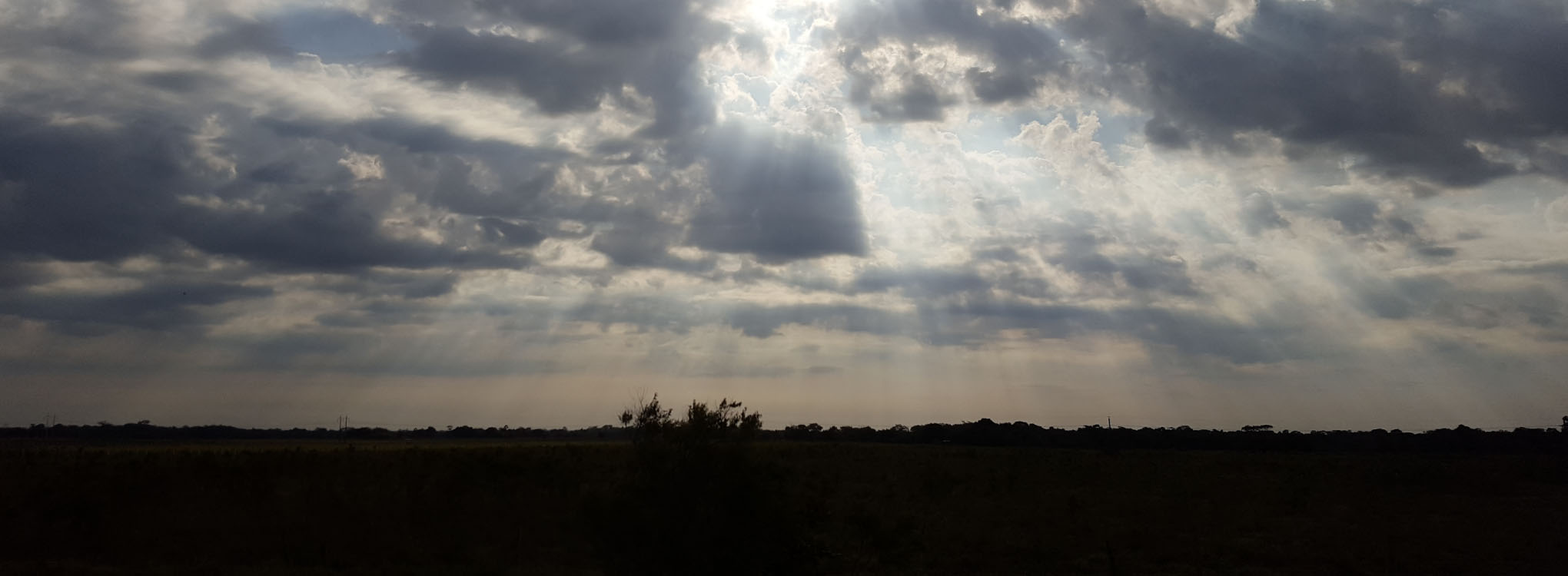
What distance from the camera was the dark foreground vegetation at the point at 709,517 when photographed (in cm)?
1834

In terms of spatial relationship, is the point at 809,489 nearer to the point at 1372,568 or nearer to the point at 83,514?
the point at 1372,568

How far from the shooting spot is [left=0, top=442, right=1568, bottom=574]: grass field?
1833 centimetres

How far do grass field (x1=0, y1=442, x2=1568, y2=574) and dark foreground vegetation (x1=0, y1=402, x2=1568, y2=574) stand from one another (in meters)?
0.09

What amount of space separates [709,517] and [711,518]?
5 centimetres

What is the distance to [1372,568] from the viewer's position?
1238 inches

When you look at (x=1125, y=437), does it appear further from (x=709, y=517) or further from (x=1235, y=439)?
(x=709, y=517)

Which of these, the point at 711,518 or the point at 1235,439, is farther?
the point at 1235,439

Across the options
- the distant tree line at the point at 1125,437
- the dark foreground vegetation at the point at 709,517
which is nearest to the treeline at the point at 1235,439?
the distant tree line at the point at 1125,437

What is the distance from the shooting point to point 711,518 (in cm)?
1786

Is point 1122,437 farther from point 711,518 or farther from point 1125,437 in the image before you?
point 711,518

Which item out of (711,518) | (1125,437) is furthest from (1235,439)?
(711,518)

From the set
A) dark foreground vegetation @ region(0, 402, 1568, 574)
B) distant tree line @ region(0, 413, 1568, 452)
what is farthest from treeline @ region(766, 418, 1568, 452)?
dark foreground vegetation @ region(0, 402, 1568, 574)

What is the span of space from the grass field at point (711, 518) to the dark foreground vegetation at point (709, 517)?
0.29 feet

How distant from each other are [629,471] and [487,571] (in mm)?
13320
